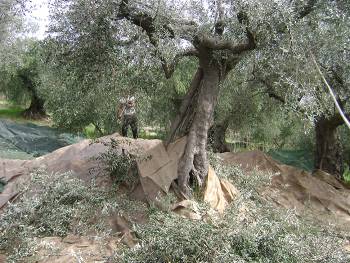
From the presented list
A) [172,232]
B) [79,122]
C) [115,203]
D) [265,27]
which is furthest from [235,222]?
[79,122]

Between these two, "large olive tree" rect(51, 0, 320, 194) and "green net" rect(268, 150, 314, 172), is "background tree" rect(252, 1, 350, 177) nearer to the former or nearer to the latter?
"large olive tree" rect(51, 0, 320, 194)

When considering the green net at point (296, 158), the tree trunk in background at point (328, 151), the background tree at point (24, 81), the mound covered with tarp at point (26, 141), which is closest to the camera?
the tree trunk in background at point (328, 151)

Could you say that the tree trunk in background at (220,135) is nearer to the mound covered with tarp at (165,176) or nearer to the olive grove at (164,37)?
the mound covered with tarp at (165,176)

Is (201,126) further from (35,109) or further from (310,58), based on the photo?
(35,109)

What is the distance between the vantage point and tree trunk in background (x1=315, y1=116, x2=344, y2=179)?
11188 millimetres

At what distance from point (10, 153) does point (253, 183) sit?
6463 millimetres

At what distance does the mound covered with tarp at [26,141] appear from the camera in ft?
37.7

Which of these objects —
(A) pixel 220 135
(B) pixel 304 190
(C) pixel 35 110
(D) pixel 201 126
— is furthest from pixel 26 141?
(C) pixel 35 110

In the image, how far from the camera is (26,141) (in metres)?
13.3

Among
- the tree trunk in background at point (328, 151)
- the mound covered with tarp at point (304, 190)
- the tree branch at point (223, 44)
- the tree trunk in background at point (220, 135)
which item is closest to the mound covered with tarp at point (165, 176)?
the mound covered with tarp at point (304, 190)

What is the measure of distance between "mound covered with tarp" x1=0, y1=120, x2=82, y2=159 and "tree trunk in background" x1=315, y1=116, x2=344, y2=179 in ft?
24.4

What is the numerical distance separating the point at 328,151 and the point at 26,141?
871cm

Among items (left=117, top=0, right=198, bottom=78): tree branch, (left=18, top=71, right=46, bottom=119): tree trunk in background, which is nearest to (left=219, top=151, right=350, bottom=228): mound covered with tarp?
(left=117, top=0, right=198, bottom=78): tree branch

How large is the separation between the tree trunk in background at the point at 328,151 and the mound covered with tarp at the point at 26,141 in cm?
745
